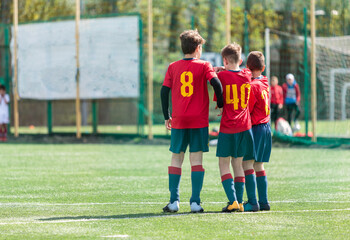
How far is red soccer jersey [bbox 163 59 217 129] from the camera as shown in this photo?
698 cm

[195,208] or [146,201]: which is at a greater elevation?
[195,208]

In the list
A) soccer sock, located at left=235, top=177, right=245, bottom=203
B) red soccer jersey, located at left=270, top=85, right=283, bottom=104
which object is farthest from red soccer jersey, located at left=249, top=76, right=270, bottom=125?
red soccer jersey, located at left=270, top=85, right=283, bottom=104

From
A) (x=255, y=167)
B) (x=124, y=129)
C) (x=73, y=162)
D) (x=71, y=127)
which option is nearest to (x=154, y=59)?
(x=124, y=129)

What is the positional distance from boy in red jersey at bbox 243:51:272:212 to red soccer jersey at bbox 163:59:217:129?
1.93 feet

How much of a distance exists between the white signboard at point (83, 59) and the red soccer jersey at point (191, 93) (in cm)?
1270

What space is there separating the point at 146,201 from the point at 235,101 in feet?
5.44

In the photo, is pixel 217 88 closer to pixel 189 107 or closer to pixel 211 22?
pixel 189 107

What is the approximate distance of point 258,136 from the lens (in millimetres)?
7227

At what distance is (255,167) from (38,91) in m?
14.7

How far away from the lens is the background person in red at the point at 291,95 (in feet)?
68.2

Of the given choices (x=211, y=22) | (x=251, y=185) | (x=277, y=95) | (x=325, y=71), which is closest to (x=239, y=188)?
(x=251, y=185)

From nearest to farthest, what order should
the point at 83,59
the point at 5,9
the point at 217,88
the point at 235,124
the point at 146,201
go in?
1. the point at 217,88
2. the point at 235,124
3. the point at 146,201
4. the point at 83,59
5. the point at 5,9

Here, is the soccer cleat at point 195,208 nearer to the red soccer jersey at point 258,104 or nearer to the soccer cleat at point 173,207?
the soccer cleat at point 173,207

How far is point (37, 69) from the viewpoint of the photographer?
2103cm
